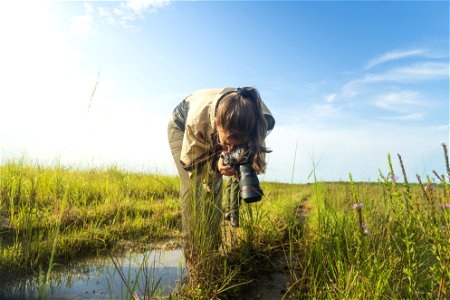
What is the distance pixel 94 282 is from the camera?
96.7 inches

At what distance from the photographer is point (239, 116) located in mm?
2359

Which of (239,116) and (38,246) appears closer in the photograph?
(239,116)

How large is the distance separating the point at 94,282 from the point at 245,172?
142 cm

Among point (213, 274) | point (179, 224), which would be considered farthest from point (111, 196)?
point (213, 274)

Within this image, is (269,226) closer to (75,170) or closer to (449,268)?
(449,268)

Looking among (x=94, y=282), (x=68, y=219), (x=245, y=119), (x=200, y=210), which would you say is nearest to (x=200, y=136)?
(x=245, y=119)

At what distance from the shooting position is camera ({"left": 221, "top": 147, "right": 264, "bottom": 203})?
2.13 m

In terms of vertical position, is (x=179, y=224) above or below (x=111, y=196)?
below

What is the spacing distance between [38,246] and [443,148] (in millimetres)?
3156

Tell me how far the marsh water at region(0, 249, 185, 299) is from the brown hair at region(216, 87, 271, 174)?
37.4 inches

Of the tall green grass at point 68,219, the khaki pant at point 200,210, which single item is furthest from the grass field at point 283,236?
the khaki pant at point 200,210

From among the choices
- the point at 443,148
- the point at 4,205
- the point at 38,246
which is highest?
the point at 443,148

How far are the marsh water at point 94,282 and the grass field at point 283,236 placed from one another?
147 mm

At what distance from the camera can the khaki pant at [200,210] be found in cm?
225
